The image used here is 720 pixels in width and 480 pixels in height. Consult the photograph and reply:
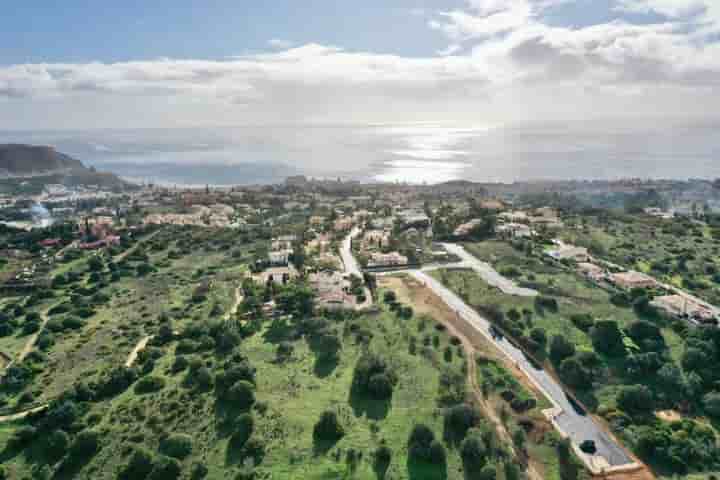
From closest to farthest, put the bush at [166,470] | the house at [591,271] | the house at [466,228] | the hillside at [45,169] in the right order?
the bush at [166,470] → the house at [591,271] → the house at [466,228] → the hillside at [45,169]

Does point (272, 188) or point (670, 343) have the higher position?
point (272, 188)

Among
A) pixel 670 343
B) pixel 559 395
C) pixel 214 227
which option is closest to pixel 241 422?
pixel 559 395

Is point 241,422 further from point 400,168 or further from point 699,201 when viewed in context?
point 400,168

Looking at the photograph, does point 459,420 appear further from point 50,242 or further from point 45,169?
point 45,169

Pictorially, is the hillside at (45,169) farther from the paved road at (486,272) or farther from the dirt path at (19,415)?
the dirt path at (19,415)

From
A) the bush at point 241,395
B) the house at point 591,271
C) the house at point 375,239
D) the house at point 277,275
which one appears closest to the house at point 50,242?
the house at point 277,275

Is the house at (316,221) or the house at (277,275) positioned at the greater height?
the house at (316,221)
